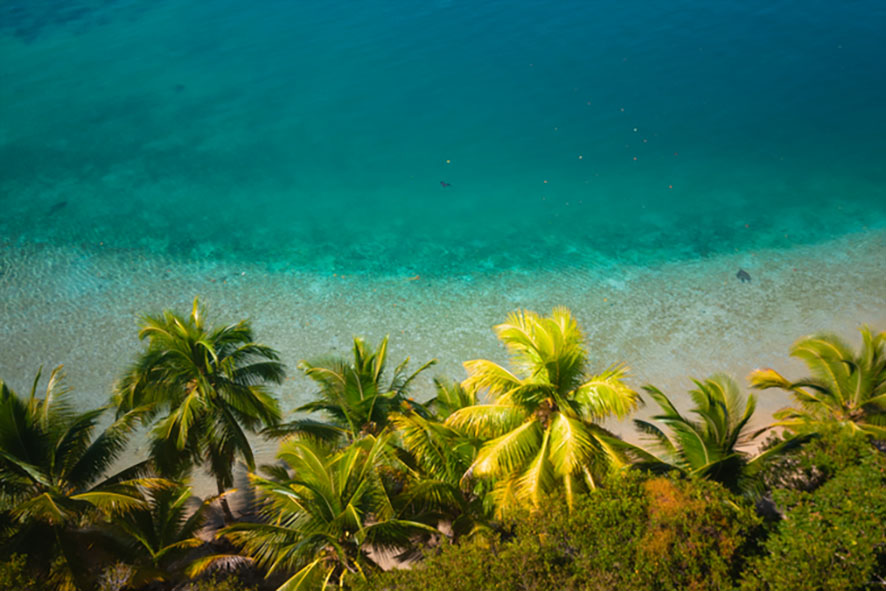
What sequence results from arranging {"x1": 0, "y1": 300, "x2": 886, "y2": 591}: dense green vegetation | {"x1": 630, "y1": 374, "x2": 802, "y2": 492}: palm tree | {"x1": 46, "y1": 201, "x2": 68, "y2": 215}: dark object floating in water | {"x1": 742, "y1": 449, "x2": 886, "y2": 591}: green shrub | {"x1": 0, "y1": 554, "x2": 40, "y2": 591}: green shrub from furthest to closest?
1. {"x1": 46, "y1": 201, "x2": 68, "y2": 215}: dark object floating in water
2. {"x1": 630, "y1": 374, "x2": 802, "y2": 492}: palm tree
3. {"x1": 0, "y1": 300, "x2": 886, "y2": 591}: dense green vegetation
4. {"x1": 0, "y1": 554, "x2": 40, "y2": 591}: green shrub
5. {"x1": 742, "y1": 449, "x2": 886, "y2": 591}: green shrub

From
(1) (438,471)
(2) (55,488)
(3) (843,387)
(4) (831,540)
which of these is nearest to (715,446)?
(4) (831,540)

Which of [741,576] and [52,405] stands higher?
[52,405]

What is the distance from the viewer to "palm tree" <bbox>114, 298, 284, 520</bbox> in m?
10.9

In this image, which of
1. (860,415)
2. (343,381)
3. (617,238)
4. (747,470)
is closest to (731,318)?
(617,238)

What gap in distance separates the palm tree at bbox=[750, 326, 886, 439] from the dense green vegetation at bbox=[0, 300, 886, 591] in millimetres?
50

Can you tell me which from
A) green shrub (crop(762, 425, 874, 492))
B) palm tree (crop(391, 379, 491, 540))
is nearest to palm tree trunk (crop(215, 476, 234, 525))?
palm tree (crop(391, 379, 491, 540))

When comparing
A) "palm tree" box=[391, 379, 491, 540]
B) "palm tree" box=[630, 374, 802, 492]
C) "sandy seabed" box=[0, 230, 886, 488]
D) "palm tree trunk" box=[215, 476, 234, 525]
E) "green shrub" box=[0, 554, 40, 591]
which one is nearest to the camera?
"green shrub" box=[0, 554, 40, 591]

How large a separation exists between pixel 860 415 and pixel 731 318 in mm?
6772

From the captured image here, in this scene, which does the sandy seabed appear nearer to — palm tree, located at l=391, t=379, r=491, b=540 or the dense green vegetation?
the dense green vegetation

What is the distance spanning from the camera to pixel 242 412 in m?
11.3

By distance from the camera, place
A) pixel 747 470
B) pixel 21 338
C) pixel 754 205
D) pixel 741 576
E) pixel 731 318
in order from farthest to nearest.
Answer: pixel 754 205
pixel 731 318
pixel 21 338
pixel 747 470
pixel 741 576

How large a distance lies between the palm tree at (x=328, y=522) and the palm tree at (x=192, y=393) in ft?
4.28

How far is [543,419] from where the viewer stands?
10.5 metres

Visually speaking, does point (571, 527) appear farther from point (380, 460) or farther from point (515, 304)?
point (515, 304)
